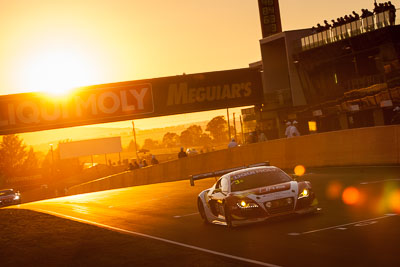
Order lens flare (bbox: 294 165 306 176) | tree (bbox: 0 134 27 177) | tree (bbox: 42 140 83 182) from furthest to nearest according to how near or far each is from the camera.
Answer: tree (bbox: 0 134 27 177) < tree (bbox: 42 140 83 182) < lens flare (bbox: 294 165 306 176)

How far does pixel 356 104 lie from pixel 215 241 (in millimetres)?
38749

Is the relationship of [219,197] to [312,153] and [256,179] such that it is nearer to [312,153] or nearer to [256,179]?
[256,179]

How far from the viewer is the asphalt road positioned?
973cm

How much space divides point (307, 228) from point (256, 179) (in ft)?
7.57

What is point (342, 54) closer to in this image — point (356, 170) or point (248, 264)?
point (356, 170)

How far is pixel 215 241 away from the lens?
12727mm

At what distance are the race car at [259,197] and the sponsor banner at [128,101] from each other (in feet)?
96.7

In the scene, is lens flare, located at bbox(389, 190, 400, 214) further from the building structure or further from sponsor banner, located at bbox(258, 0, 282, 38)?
sponsor banner, located at bbox(258, 0, 282, 38)

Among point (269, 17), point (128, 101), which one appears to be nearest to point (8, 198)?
point (128, 101)

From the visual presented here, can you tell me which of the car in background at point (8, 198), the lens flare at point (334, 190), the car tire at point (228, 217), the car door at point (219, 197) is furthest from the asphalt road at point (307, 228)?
the car in background at point (8, 198)

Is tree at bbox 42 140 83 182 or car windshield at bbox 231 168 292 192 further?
tree at bbox 42 140 83 182

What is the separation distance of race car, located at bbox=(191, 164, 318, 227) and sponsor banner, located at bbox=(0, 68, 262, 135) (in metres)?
29.5

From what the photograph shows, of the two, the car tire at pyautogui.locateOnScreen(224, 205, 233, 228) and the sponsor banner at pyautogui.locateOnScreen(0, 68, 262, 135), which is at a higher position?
the sponsor banner at pyautogui.locateOnScreen(0, 68, 262, 135)

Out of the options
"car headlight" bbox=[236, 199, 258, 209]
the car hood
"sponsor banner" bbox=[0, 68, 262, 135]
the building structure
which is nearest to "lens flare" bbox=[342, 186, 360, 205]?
the car hood
